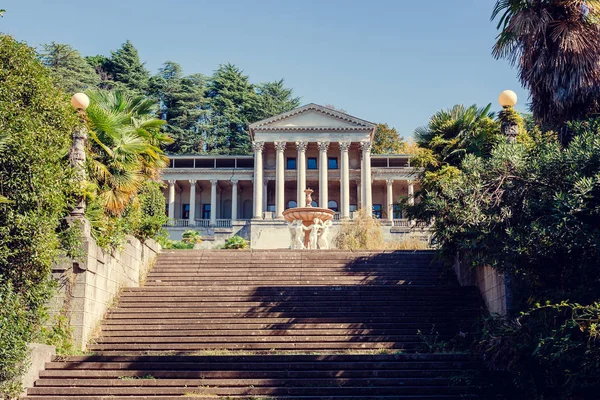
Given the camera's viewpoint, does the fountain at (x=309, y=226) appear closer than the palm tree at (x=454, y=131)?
No

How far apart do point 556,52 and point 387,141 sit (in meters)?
56.5

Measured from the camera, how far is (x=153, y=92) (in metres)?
73.9

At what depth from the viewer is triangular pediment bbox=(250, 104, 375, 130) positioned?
57469mm

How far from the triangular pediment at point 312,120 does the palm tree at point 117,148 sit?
3943cm

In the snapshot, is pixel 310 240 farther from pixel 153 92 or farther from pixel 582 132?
Result: pixel 153 92

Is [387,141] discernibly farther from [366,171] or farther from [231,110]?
[231,110]

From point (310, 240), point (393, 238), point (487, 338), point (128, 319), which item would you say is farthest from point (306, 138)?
point (487, 338)

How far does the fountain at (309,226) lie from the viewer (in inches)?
1089

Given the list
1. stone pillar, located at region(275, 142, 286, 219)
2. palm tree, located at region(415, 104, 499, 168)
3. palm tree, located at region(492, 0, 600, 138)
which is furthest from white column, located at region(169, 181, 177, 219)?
palm tree, located at region(492, 0, 600, 138)

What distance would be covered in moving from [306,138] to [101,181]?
1650 inches

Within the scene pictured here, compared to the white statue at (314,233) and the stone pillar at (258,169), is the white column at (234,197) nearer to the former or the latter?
the stone pillar at (258,169)

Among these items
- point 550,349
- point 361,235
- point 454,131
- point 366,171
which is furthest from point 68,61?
point 550,349

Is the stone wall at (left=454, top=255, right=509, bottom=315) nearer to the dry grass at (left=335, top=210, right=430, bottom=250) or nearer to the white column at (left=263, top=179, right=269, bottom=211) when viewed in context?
the dry grass at (left=335, top=210, right=430, bottom=250)

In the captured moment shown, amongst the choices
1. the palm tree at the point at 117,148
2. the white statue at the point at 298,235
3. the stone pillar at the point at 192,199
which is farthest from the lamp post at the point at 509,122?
the stone pillar at the point at 192,199
